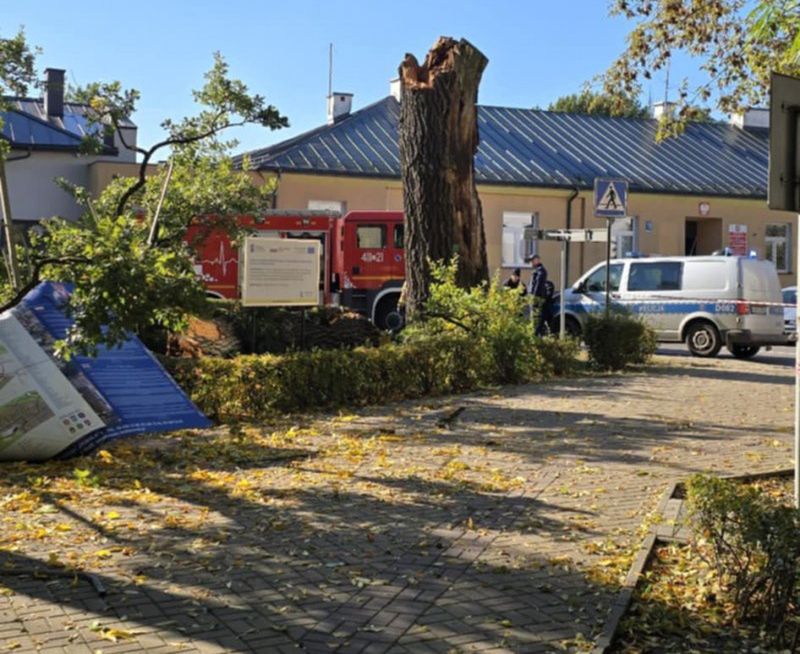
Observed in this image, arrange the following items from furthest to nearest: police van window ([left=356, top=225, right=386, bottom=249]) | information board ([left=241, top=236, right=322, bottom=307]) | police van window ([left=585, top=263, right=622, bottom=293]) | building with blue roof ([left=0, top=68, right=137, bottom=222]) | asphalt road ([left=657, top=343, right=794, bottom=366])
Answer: building with blue roof ([left=0, top=68, right=137, bottom=222]) → police van window ([left=356, top=225, right=386, bottom=249]) → police van window ([left=585, top=263, right=622, bottom=293]) → asphalt road ([left=657, top=343, right=794, bottom=366]) → information board ([left=241, top=236, right=322, bottom=307])

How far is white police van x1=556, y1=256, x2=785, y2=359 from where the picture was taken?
19406 mm

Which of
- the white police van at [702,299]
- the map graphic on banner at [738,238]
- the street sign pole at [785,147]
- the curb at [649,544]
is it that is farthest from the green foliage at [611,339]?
the map graphic on banner at [738,238]

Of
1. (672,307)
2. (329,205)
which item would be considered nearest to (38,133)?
(329,205)

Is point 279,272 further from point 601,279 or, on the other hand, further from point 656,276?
point 601,279

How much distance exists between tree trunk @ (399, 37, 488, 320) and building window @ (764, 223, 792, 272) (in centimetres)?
2331

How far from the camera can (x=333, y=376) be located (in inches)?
436

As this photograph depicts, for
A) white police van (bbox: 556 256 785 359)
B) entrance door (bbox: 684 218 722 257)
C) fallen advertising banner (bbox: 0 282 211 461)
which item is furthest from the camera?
entrance door (bbox: 684 218 722 257)

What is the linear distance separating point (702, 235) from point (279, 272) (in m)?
26.4

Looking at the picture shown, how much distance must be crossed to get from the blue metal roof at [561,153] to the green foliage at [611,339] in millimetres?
15582

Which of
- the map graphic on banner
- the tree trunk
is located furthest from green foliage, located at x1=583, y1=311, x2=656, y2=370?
the map graphic on banner

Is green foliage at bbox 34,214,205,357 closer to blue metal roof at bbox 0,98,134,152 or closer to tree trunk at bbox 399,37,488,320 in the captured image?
tree trunk at bbox 399,37,488,320

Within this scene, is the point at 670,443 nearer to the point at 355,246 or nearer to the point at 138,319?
the point at 138,319

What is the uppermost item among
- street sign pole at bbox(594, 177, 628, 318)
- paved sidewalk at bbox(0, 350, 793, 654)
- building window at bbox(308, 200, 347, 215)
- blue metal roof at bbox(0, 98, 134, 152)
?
blue metal roof at bbox(0, 98, 134, 152)

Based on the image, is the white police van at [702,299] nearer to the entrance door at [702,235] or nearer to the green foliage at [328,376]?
the green foliage at [328,376]
